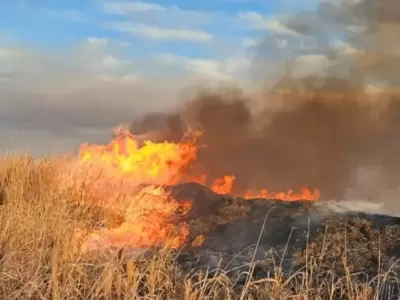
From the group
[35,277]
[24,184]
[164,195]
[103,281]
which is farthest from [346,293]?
[24,184]

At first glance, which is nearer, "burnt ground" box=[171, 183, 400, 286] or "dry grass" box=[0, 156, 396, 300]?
"dry grass" box=[0, 156, 396, 300]

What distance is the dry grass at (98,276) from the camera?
6.58 m

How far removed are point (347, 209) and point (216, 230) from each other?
82.6 inches

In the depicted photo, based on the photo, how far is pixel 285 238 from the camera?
9.23m

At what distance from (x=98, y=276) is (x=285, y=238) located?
2.97m

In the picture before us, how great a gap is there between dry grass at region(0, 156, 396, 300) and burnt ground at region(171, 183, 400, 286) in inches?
13.5

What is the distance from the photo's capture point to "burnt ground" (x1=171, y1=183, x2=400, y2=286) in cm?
806

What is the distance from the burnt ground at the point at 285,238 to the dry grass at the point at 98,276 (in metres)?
0.34

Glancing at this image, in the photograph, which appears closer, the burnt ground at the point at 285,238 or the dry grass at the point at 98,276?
the dry grass at the point at 98,276

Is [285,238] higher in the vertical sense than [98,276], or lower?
higher

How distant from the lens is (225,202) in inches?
429

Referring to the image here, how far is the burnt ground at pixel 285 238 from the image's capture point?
26.5 ft

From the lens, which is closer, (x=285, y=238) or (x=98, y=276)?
(x=98, y=276)

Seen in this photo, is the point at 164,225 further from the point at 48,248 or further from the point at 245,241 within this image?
the point at 48,248
